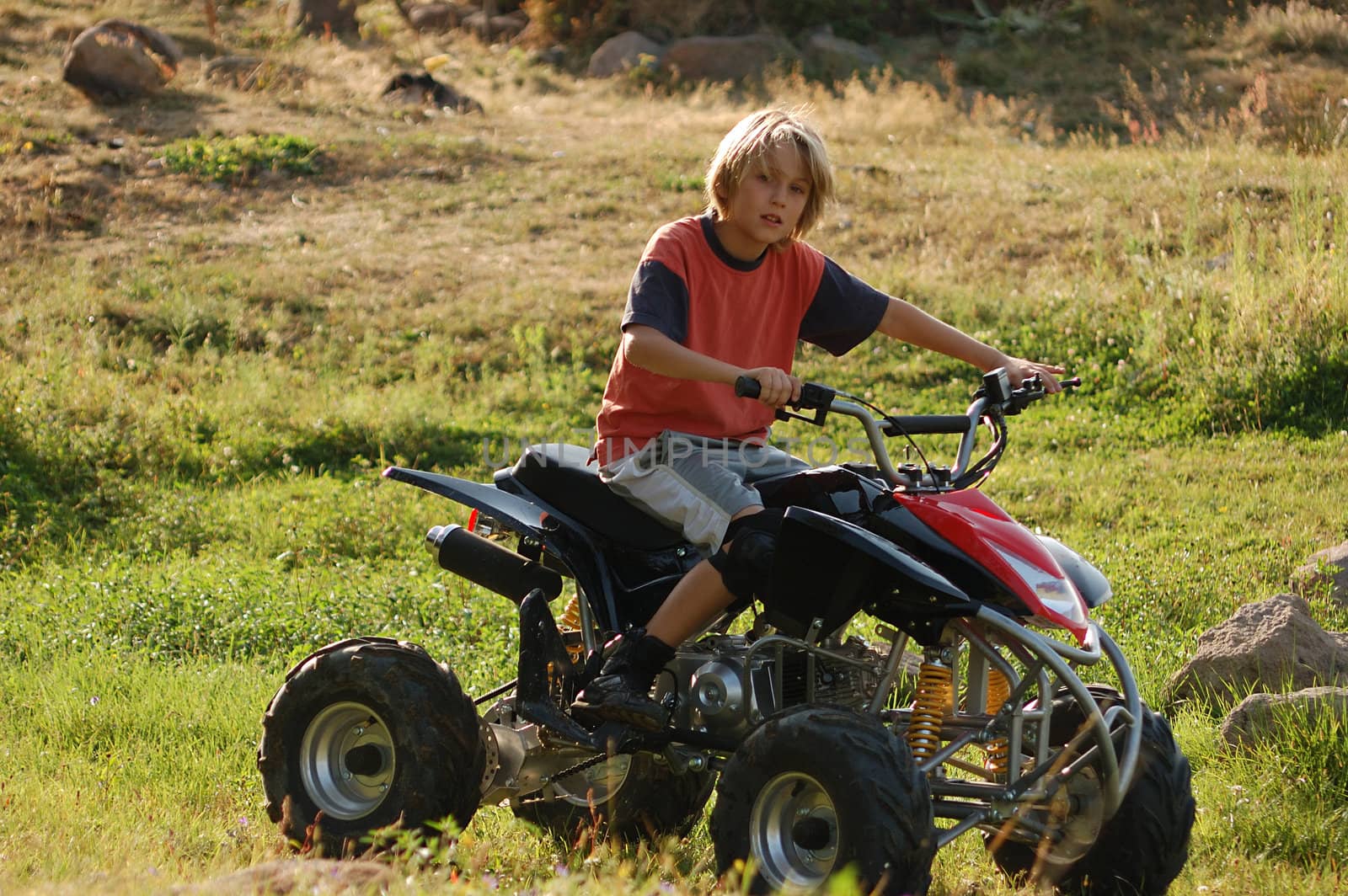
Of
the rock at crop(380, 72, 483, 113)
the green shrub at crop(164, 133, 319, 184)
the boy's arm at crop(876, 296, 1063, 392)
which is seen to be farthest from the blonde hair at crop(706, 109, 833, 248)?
the rock at crop(380, 72, 483, 113)

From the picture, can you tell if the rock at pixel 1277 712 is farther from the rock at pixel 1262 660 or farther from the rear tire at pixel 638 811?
the rear tire at pixel 638 811

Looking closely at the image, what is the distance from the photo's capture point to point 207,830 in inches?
181

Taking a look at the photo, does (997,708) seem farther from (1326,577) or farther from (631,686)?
(1326,577)

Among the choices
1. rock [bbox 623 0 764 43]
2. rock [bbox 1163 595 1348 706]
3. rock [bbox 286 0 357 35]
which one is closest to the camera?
rock [bbox 1163 595 1348 706]

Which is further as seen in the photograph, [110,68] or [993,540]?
[110,68]

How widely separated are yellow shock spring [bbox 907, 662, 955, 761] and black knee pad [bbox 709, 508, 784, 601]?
0.48m

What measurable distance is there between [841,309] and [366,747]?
76.9 inches

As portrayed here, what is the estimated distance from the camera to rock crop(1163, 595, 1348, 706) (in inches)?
210

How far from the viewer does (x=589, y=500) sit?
442 centimetres

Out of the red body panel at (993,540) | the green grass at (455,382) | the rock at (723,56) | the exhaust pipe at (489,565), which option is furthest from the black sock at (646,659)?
the rock at (723,56)

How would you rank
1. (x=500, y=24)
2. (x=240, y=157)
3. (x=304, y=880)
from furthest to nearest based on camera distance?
(x=500, y=24) < (x=240, y=157) < (x=304, y=880)

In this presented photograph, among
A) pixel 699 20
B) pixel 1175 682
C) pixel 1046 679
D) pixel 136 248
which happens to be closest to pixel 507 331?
pixel 136 248

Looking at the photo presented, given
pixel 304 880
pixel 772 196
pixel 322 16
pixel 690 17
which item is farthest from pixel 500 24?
pixel 304 880

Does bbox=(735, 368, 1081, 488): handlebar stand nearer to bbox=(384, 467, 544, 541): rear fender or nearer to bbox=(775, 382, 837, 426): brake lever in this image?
bbox=(775, 382, 837, 426): brake lever
